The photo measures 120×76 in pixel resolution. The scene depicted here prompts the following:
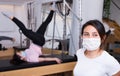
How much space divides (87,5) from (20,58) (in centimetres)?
128

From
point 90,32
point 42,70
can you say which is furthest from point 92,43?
point 42,70

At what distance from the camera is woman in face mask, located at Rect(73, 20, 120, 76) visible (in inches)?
48.5

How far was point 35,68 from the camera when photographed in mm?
1829

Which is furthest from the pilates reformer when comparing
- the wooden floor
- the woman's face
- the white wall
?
the white wall

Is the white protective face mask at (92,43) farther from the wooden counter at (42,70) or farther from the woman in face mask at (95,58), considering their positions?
the wooden counter at (42,70)

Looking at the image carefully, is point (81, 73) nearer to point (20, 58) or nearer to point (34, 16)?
point (20, 58)

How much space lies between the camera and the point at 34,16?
4266 mm

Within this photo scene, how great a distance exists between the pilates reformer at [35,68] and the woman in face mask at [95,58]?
1.92 feet

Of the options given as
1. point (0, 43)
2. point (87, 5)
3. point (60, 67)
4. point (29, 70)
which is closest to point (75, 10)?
point (87, 5)

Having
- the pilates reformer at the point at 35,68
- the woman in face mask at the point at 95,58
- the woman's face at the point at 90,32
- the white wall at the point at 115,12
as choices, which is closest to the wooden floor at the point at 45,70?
the pilates reformer at the point at 35,68

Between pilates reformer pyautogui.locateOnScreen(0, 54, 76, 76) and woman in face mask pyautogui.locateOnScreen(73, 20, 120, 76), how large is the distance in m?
0.59

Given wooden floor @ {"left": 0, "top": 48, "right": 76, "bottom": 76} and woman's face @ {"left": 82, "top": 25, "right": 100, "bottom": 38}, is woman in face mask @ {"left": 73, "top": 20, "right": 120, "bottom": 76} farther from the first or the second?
wooden floor @ {"left": 0, "top": 48, "right": 76, "bottom": 76}

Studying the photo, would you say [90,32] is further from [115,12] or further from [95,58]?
[115,12]

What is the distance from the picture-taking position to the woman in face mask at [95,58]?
4.04 feet
